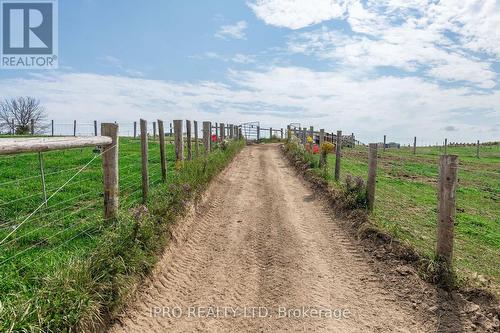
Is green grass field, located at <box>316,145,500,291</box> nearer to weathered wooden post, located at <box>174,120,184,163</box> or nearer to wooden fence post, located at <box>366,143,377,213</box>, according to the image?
wooden fence post, located at <box>366,143,377,213</box>

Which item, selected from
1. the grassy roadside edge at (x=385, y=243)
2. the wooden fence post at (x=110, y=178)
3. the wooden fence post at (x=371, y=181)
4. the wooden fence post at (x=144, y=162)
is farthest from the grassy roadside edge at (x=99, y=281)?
the wooden fence post at (x=371, y=181)

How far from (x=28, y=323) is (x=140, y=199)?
16.4 ft

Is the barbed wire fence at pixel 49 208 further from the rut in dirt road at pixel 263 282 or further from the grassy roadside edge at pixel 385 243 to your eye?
the grassy roadside edge at pixel 385 243

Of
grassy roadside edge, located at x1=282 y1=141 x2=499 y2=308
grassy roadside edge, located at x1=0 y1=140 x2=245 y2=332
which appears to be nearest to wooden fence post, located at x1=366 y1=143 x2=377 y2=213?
grassy roadside edge, located at x1=282 y1=141 x2=499 y2=308

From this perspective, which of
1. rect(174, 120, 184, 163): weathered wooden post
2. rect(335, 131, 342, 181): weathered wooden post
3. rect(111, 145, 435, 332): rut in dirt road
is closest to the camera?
rect(111, 145, 435, 332): rut in dirt road

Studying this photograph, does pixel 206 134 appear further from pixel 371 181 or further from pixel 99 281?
pixel 99 281

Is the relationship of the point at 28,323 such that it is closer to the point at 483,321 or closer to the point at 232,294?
the point at 232,294

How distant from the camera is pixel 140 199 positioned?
27.1ft

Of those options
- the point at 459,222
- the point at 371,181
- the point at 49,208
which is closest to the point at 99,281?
the point at 49,208

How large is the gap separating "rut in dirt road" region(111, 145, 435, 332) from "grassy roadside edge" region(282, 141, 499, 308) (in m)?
0.38

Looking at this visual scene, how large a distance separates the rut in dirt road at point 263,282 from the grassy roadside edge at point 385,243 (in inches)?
14.8

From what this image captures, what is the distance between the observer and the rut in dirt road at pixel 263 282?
456 cm

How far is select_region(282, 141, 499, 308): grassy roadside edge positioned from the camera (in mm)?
5098

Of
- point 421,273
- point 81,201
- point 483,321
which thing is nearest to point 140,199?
point 81,201
